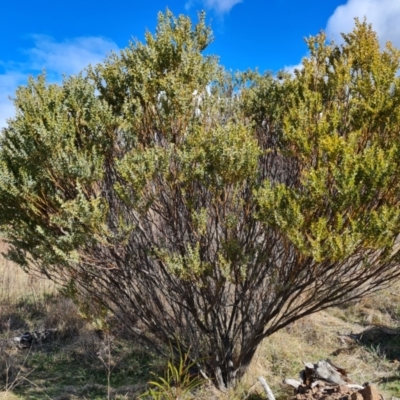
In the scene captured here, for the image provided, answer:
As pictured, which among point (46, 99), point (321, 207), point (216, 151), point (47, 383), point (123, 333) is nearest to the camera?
point (321, 207)

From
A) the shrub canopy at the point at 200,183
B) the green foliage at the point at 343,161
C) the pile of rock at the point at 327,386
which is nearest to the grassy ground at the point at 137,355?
the pile of rock at the point at 327,386

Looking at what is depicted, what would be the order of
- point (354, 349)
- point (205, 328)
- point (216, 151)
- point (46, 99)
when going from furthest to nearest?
point (354, 349), point (205, 328), point (46, 99), point (216, 151)

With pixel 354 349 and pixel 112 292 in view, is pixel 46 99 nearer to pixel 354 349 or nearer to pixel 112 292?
pixel 112 292

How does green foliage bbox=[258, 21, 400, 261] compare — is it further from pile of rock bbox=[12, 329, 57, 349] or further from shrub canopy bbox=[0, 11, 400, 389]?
pile of rock bbox=[12, 329, 57, 349]

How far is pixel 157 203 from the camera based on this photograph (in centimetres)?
413

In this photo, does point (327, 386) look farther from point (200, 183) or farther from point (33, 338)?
point (33, 338)

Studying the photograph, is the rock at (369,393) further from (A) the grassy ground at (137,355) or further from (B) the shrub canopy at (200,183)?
(A) the grassy ground at (137,355)

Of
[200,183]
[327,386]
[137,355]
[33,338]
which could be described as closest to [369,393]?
[327,386]

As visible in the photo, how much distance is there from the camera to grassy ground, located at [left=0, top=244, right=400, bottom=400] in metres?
4.99

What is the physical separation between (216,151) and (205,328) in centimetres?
192

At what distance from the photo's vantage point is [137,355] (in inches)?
238

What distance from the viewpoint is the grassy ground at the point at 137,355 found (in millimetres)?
4992

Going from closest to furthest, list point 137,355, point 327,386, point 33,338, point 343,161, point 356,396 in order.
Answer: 1. point 343,161
2. point 356,396
3. point 327,386
4. point 137,355
5. point 33,338

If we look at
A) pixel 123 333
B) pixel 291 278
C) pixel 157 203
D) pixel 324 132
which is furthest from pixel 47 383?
pixel 324 132
